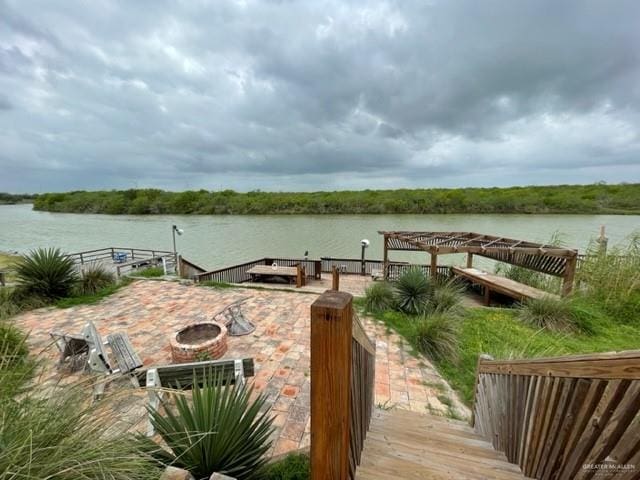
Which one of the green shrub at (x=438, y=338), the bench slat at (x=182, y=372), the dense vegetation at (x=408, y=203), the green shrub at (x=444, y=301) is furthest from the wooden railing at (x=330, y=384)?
the dense vegetation at (x=408, y=203)

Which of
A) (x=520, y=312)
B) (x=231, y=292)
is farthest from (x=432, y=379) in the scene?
(x=231, y=292)

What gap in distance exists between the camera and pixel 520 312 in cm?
539

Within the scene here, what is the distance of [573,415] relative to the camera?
1133 mm

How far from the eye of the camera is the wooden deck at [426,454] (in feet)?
4.69

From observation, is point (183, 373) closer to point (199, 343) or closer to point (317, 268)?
point (199, 343)

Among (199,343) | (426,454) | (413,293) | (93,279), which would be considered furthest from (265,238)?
(426,454)

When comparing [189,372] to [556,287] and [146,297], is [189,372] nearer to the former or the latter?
[146,297]

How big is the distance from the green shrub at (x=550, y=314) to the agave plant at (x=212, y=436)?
5509mm

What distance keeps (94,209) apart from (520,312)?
5451cm

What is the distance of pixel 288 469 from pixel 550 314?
5.54 metres

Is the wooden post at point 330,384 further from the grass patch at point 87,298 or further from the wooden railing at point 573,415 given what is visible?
the grass patch at point 87,298

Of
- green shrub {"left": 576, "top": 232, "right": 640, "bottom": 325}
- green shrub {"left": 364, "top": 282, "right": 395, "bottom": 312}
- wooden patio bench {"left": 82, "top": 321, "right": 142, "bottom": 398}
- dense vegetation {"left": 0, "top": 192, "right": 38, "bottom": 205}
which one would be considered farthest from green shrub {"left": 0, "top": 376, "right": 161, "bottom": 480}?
dense vegetation {"left": 0, "top": 192, "right": 38, "bottom": 205}

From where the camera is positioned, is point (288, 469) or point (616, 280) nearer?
point (288, 469)

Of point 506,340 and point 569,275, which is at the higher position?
point 569,275
